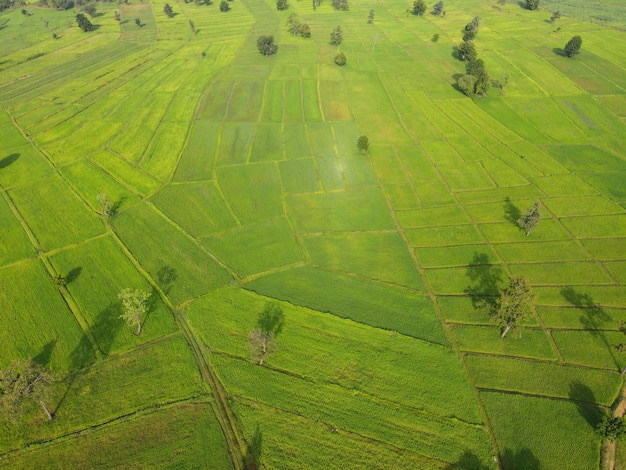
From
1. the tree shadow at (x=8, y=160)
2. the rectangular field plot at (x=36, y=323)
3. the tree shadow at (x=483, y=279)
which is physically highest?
the tree shadow at (x=8, y=160)

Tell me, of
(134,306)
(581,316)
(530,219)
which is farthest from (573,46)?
(134,306)

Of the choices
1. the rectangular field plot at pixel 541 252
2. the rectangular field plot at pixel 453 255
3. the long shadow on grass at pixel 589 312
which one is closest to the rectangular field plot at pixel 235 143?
the rectangular field plot at pixel 453 255

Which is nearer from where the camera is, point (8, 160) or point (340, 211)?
point (340, 211)

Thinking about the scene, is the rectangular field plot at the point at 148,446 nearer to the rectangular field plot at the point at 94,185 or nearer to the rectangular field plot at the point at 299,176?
the rectangular field plot at the point at 94,185

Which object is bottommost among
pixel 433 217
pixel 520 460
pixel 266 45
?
pixel 520 460

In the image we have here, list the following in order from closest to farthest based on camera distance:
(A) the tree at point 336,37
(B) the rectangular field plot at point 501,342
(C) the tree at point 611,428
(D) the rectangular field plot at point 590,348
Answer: (C) the tree at point 611,428 → (D) the rectangular field plot at point 590,348 → (B) the rectangular field plot at point 501,342 → (A) the tree at point 336,37

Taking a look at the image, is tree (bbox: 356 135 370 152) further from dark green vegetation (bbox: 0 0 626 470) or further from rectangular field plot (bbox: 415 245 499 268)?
rectangular field plot (bbox: 415 245 499 268)

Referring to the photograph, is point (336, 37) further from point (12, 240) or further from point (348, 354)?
point (348, 354)
